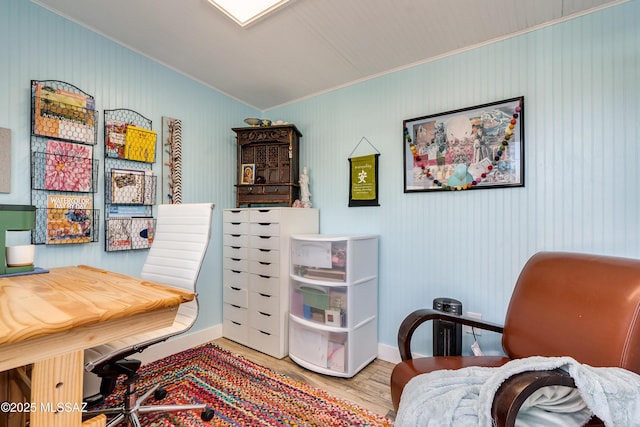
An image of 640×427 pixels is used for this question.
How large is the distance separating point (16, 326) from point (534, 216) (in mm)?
2291

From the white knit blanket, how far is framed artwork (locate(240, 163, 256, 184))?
221 cm

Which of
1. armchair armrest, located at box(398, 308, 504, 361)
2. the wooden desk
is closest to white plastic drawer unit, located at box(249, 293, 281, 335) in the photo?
armchair armrest, located at box(398, 308, 504, 361)

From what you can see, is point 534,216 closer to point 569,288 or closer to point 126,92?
point 569,288

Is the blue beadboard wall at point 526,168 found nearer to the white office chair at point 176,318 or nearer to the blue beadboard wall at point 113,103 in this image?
the blue beadboard wall at point 113,103

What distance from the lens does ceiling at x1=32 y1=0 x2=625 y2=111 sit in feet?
5.30

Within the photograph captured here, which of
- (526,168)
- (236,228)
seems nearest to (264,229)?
(236,228)

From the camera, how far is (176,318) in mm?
1558

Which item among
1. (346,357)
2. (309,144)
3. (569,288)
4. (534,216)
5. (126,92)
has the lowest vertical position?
(346,357)

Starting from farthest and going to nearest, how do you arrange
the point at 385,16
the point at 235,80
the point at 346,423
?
the point at 235,80 → the point at 385,16 → the point at 346,423

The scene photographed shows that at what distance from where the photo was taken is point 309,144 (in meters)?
2.75

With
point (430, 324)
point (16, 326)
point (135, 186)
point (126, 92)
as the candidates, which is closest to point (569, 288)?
point (430, 324)

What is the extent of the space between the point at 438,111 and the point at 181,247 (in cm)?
196

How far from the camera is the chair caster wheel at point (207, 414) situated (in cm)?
151

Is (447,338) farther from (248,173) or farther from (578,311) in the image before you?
(248,173)
